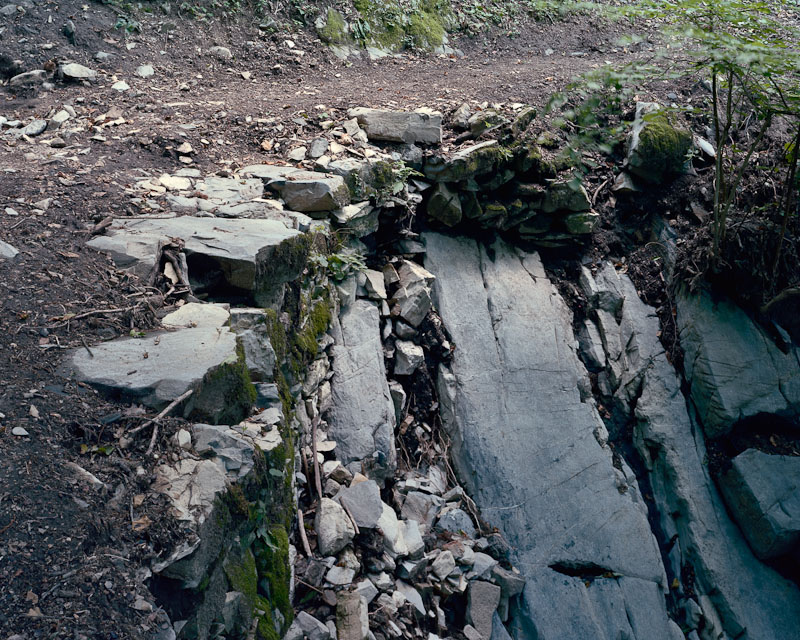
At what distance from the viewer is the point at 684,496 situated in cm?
584

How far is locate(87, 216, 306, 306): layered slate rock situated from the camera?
356cm

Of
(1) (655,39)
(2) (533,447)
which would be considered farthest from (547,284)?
(1) (655,39)

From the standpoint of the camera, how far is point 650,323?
6.70 m

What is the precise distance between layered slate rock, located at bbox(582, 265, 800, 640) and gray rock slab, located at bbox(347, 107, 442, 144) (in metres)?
2.47

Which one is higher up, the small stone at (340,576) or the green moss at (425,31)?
the green moss at (425,31)

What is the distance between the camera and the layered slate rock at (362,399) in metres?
4.61

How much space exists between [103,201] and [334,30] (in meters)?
5.82

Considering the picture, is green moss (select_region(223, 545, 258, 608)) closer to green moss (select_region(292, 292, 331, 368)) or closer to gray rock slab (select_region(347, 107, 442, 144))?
green moss (select_region(292, 292, 331, 368))

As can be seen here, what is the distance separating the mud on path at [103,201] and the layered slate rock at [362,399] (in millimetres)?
1736

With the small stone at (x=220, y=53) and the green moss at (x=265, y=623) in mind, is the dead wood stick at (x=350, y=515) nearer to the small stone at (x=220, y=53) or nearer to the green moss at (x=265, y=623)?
the green moss at (x=265, y=623)

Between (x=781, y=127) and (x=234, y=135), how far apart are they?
660 centimetres

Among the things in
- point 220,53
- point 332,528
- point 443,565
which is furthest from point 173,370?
point 220,53

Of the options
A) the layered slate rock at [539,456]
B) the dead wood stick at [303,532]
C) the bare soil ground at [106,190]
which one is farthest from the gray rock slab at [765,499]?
the dead wood stick at [303,532]

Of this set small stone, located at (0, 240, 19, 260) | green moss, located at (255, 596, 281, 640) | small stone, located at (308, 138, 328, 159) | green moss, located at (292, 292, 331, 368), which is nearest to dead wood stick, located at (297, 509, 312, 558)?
green moss, located at (255, 596, 281, 640)
